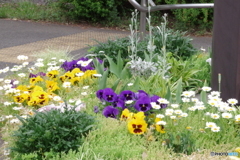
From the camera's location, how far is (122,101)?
12.2ft

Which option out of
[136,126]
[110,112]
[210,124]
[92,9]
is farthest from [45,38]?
[210,124]

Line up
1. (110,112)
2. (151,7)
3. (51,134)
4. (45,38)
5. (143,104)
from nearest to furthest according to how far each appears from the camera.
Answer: (51,134) < (143,104) < (110,112) < (151,7) < (45,38)

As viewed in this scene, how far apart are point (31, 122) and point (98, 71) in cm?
169

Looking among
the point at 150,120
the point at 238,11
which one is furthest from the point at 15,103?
the point at 238,11

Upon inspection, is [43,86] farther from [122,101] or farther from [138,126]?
[138,126]

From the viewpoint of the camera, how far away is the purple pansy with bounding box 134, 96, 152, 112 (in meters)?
3.55

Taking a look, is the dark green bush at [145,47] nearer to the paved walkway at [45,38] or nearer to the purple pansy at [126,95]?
the paved walkway at [45,38]

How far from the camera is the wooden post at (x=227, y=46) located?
153 inches

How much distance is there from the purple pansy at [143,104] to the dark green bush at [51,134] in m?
0.50

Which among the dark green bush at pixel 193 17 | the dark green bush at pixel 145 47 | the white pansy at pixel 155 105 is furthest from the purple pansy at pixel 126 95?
the dark green bush at pixel 193 17

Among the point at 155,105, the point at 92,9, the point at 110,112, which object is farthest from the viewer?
the point at 92,9

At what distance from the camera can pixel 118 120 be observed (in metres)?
3.65

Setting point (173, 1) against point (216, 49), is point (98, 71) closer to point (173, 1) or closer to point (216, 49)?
point (216, 49)

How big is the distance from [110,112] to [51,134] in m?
0.72
